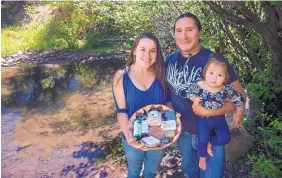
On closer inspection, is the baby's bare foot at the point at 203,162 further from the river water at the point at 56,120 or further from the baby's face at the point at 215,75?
the river water at the point at 56,120

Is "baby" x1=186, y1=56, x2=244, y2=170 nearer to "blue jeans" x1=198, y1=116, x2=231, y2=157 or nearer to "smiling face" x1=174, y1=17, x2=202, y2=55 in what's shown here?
"blue jeans" x1=198, y1=116, x2=231, y2=157

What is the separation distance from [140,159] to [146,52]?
0.72 meters

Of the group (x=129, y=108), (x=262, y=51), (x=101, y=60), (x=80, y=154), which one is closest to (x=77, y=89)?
(x=101, y=60)


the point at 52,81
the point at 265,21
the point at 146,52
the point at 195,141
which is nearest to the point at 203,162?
the point at 195,141

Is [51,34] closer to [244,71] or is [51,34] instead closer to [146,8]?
[146,8]

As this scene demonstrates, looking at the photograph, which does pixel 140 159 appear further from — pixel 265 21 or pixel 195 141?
pixel 265 21

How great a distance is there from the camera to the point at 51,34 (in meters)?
10.5

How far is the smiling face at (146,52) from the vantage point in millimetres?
2105

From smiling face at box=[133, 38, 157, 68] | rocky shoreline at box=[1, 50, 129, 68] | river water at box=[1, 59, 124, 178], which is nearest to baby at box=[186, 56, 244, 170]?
smiling face at box=[133, 38, 157, 68]

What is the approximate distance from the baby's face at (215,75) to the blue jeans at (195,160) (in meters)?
0.39

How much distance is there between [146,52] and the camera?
6.95ft

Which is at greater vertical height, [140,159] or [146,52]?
[146,52]

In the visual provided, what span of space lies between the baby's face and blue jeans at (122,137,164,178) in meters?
0.59

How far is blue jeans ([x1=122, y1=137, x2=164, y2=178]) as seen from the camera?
89.7 inches
